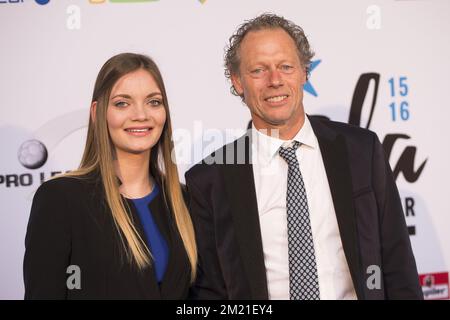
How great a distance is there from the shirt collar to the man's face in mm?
44

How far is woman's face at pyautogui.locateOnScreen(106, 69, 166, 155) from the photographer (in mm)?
2160

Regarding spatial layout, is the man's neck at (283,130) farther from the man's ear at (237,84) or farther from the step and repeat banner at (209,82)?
the step and repeat banner at (209,82)

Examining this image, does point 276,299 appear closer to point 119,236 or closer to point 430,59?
point 119,236

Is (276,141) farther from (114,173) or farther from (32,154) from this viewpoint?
(32,154)

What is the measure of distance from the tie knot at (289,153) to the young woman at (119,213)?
44 cm

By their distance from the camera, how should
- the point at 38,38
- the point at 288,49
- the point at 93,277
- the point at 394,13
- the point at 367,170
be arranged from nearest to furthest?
the point at 93,277 → the point at 367,170 → the point at 288,49 → the point at 38,38 → the point at 394,13

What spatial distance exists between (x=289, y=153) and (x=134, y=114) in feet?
2.02

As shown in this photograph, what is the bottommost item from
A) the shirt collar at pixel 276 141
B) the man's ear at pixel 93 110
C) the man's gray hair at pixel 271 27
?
the shirt collar at pixel 276 141

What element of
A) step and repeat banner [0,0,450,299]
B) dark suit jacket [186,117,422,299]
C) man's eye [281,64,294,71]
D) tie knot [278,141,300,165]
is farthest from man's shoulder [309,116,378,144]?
step and repeat banner [0,0,450,299]

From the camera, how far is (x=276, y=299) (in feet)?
6.88

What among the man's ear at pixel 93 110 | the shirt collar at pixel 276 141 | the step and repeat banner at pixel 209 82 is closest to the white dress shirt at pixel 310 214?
the shirt collar at pixel 276 141

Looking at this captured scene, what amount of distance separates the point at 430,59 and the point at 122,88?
2064mm

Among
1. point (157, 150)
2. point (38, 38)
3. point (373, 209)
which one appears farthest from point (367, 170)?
point (38, 38)

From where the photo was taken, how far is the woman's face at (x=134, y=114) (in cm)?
216
